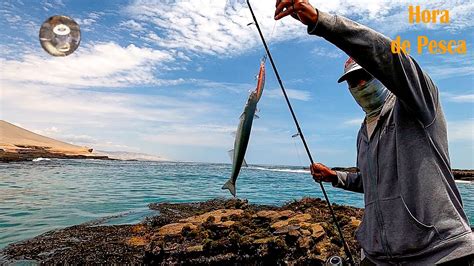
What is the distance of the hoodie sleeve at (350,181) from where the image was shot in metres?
3.59

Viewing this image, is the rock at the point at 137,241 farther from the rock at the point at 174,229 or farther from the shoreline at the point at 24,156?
the shoreline at the point at 24,156

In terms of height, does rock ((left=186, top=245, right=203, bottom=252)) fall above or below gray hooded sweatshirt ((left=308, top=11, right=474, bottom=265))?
below

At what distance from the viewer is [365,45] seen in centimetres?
209

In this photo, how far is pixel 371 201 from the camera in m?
2.78

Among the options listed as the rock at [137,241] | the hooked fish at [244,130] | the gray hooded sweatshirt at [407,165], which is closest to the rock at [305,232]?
the rock at [137,241]

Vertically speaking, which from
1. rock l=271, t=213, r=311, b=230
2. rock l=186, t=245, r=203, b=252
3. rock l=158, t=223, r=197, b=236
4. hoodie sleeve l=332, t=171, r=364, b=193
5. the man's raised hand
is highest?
the man's raised hand

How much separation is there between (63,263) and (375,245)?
Result: 7856 millimetres

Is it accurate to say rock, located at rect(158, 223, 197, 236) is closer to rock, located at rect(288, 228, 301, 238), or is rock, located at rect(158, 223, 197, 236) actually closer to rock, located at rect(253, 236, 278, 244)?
rock, located at rect(253, 236, 278, 244)

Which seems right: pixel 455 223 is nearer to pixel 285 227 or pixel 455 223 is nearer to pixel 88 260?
pixel 285 227

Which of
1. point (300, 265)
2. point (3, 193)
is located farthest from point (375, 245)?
point (3, 193)

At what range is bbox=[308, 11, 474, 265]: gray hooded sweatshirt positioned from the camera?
6.91 ft

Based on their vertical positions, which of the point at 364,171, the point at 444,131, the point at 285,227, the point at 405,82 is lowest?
the point at 285,227

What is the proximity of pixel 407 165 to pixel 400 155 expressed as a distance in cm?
8

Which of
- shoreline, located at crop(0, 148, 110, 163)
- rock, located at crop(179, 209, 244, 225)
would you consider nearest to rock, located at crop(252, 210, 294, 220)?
rock, located at crop(179, 209, 244, 225)
